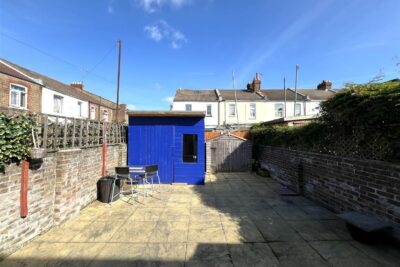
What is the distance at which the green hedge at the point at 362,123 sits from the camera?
12.6 ft

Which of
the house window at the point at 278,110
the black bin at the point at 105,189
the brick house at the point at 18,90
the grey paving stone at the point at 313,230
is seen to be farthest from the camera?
the house window at the point at 278,110

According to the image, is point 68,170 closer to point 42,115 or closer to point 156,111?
point 42,115

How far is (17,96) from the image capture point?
14016 millimetres

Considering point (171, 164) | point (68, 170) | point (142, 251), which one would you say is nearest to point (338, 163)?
point (142, 251)

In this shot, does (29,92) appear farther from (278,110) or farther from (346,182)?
(278,110)

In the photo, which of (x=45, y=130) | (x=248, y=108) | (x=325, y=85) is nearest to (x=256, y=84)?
(x=248, y=108)

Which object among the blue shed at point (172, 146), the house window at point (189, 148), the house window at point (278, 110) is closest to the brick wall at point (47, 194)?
the blue shed at point (172, 146)

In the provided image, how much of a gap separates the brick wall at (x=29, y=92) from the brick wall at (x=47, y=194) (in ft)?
34.5

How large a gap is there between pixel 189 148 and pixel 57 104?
45.8ft

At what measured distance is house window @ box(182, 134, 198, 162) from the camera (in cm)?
888

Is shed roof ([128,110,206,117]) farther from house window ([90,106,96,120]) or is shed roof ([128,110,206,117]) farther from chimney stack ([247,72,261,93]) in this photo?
chimney stack ([247,72,261,93])

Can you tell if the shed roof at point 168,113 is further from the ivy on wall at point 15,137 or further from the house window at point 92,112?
the house window at point 92,112

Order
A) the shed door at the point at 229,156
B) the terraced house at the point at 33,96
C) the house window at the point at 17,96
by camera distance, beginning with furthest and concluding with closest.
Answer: the house window at the point at 17,96 < the terraced house at the point at 33,96 < the shed door at the point at 229,156

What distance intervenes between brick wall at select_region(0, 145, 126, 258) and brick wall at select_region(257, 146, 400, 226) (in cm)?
640
